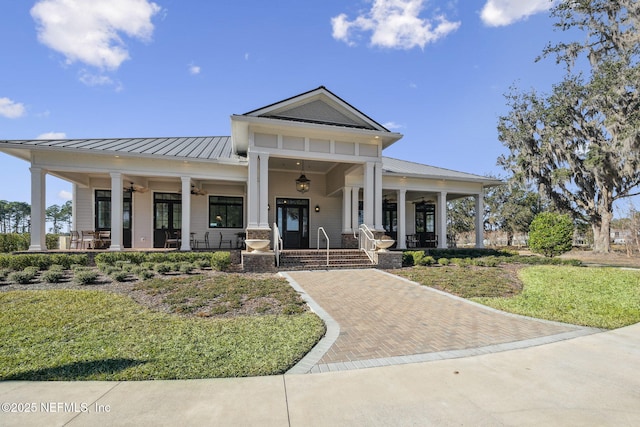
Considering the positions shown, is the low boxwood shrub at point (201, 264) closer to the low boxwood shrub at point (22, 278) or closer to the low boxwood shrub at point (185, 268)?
the low boxwood shrub at point (185, 268)

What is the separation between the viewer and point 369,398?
2713 millimetres

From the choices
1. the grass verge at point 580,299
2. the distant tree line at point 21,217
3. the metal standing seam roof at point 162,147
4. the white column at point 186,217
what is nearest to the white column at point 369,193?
the metal standing seam roof at point 162,147

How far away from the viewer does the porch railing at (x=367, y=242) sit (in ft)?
37.3

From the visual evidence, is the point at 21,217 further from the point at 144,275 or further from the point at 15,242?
the point at 144,275

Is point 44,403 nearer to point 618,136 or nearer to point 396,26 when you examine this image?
point 396,26

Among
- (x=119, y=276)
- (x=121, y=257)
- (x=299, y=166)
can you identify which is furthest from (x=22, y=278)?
(x=299, y=166)

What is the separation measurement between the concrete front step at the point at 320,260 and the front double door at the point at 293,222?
4.10 meters

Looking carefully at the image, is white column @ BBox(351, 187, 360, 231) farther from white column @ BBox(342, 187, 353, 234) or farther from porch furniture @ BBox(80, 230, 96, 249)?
porch furniture @ BBox(80, 230, 96, 249)

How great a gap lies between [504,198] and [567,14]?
14995mm

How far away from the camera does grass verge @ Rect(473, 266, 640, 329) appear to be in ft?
17.5

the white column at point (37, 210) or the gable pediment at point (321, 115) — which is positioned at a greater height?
the gable pediment at point (321, 115)

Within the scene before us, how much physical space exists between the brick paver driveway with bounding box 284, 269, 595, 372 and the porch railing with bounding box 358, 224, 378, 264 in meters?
3.65

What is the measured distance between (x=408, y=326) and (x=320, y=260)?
20.9 feet

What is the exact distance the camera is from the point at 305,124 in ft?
36.2
